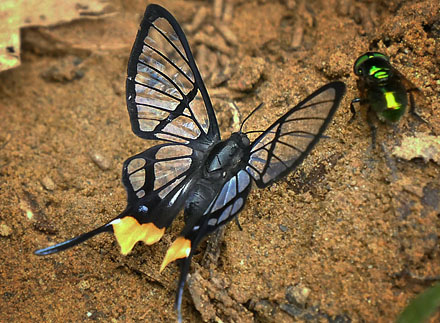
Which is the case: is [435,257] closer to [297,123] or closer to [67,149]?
[297,123]

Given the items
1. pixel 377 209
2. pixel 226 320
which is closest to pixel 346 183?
pixel 377 209

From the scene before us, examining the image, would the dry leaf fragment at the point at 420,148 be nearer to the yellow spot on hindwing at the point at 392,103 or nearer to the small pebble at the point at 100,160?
the yellow spot on hindwing at the point at 392,103

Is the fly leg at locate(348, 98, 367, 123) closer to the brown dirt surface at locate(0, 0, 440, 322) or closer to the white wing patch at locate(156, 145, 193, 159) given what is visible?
the brown dirt surface at locate(0, 0, 440, 322)

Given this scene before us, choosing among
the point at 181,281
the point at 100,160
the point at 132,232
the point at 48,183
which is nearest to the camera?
the point at 181,281

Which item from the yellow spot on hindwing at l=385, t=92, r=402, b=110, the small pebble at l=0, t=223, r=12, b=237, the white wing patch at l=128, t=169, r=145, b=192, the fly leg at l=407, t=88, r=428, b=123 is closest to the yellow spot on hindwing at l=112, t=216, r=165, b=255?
the white wing patch at l=128, t=169, r=145, b=192

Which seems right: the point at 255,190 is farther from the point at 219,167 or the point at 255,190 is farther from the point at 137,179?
the point at 137,179

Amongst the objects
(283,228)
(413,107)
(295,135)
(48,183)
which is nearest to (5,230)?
(48,183)

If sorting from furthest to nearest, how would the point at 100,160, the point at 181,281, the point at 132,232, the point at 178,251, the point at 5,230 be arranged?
the point at 100,160, the point at 5,230, the point at 132,232, the point at 178,251, the point at 181,281
